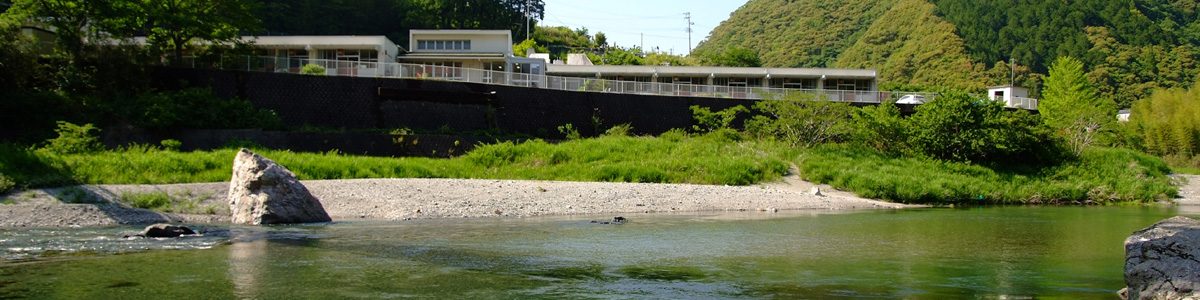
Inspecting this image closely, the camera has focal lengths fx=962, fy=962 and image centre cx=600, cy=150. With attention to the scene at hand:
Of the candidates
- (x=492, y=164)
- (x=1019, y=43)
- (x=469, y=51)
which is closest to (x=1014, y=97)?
(x=469, y=51)

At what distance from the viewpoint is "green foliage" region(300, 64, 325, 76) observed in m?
42.1

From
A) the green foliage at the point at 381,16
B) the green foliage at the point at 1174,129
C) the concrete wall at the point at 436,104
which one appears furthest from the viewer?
the green foliage at the point at 381,16

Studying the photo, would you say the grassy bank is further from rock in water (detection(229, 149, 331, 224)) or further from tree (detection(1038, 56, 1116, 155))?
tree (detection(1038, 56, 1116, 155))

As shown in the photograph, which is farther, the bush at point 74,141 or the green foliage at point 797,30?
the green foliage at point 797,30

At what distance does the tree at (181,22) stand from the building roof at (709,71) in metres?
27.0

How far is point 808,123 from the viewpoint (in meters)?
44.2

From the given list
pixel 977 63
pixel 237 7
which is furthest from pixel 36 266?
pixel 977 63

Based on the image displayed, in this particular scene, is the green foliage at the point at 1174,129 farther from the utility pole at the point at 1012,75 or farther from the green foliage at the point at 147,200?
the green foliage at the point at 147,200

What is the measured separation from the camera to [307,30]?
7575 cm

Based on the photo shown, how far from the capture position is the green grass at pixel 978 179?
117 feet

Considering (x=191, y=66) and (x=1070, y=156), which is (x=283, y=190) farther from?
(x=1070, y=156)

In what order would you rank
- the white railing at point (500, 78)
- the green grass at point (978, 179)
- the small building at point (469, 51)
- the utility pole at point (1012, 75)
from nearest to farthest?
the green grass at point (978, 179), the white railing at point (500, 78), the small building at point (469, 51), the utility pole at point (1012, 75)

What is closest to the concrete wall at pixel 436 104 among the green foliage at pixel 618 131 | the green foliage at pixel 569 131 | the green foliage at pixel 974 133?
the green foliage at pixel 569 131

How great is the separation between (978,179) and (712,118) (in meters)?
14.0
